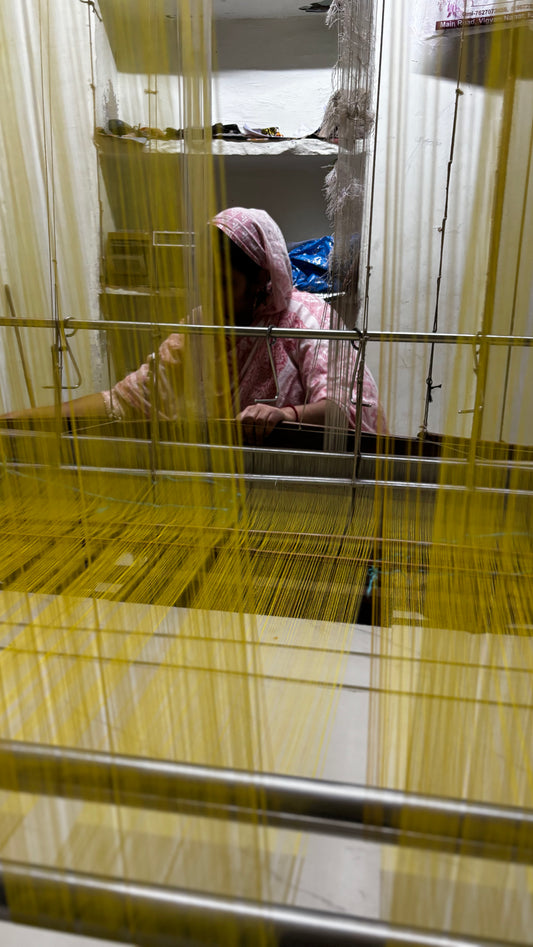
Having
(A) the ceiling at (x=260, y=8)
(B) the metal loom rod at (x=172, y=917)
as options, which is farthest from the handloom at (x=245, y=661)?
(A) the ceiling at (x=260, y=8)

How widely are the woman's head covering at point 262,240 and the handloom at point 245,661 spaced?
37 centimetres

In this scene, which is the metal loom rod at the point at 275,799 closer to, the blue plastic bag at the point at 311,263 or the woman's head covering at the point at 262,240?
the woman's head covering at the point at 262,240

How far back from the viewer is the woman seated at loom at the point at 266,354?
1.46 metres

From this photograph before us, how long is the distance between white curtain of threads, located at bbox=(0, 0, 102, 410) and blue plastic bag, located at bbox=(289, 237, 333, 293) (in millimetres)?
1544

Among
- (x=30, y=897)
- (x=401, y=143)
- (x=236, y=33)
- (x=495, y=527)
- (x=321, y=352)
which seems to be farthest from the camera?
(x=236, y=33)

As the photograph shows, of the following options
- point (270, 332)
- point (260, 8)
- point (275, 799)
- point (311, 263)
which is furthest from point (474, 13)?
point (260, 8)

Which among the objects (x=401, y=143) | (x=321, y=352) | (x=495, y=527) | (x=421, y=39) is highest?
(x=421, y=39)

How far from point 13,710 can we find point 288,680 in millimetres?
394

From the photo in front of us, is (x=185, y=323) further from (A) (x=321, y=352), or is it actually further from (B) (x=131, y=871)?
(A) (x=321, y=352)

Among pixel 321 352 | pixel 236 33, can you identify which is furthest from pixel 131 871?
pixel 236 33

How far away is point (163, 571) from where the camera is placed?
1244 millimetres

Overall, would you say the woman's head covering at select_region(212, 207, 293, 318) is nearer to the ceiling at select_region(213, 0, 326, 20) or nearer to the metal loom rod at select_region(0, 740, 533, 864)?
the metal loom rod at select_region(0, 740, 533, 864)

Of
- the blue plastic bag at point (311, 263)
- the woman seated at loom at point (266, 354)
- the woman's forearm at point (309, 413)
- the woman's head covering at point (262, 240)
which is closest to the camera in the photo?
the woman seated at loom at point (266, 354)

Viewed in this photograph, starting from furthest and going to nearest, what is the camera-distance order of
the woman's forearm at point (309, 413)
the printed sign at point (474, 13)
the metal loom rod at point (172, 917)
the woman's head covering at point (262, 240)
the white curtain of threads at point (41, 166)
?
the woman's forearm at point (309, 413) < the woman's head covering at point (262, 240) < the white curtain of threads at point (41, 166) < the printed sign at point (474, 13) < the metal loom rod at point (172, 917)
